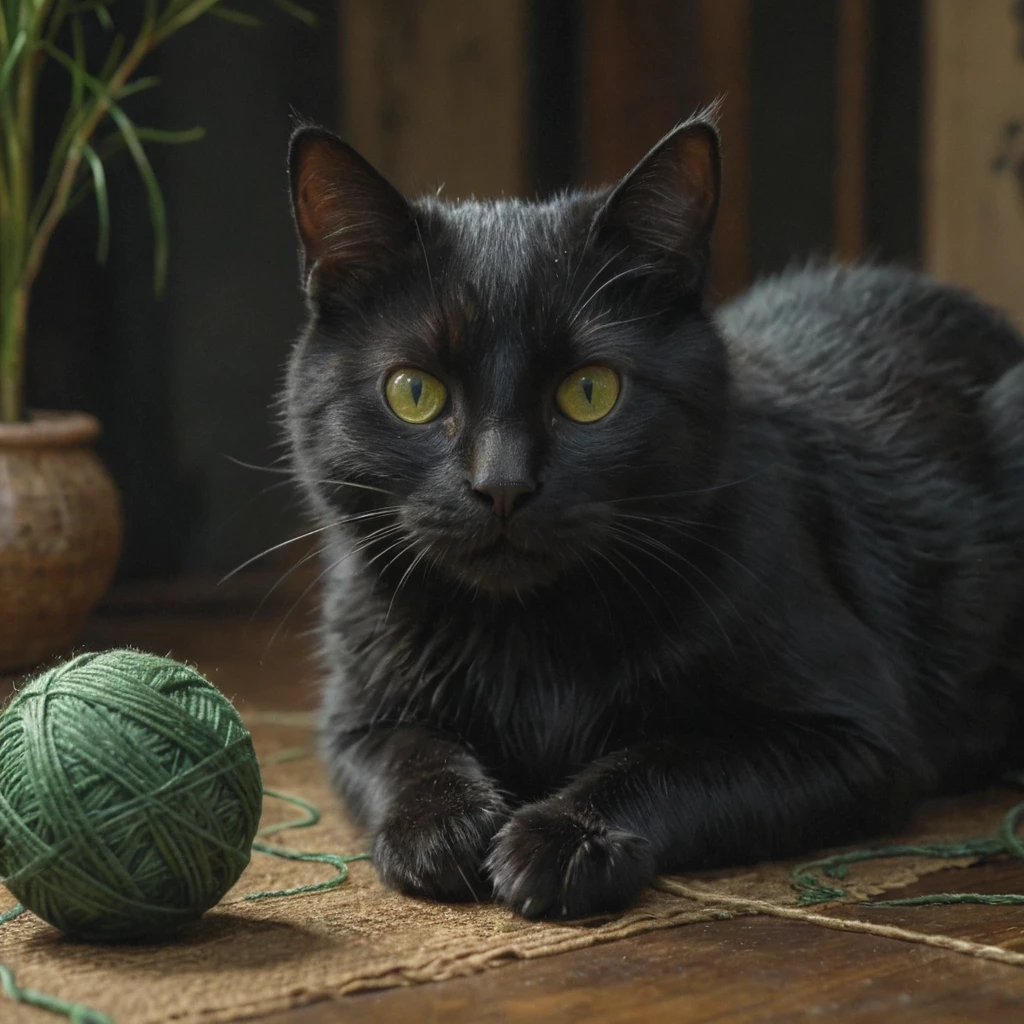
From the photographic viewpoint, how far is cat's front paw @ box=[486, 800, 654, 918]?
1.38 m

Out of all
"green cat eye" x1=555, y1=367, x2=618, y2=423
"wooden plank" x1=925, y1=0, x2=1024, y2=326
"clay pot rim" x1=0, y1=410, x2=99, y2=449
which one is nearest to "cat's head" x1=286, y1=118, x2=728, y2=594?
"green cat eye" x1=555, y1=367, x2=618, y2=423

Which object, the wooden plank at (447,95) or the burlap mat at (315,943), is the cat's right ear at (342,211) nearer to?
the burlap mat at (315,943)

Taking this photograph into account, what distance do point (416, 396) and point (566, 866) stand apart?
1.66 feet

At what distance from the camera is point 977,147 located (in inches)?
146

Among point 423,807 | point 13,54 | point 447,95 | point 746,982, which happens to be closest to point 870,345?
point 423,807

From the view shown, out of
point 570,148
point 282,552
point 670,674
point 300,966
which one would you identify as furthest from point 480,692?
point 570,148

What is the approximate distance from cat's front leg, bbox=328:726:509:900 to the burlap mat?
0.10ft

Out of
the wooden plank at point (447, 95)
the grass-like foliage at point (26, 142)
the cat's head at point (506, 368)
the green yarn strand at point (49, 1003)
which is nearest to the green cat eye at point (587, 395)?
the cat's head at point (506, 368)

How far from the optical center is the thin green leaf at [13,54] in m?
2.44

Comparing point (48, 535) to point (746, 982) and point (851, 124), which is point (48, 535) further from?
point (851, 124)

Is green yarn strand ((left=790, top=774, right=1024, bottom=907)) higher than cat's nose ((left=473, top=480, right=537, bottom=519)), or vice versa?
cat's nose ((left=473, top=480, right=537, bottom=519))

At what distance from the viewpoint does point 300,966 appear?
1.27m

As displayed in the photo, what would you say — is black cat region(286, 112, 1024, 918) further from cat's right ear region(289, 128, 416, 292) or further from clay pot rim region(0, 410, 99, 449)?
clay pot rim region(0, 410, 99, 449)

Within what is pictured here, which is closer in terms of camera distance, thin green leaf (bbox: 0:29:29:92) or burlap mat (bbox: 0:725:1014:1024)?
burlap mat (bbox: 0:725:1014:1024)
